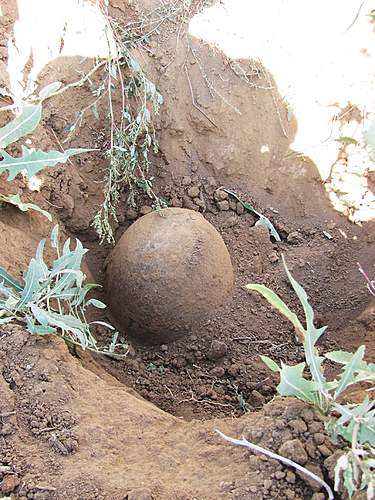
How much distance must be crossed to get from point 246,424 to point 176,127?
217cm

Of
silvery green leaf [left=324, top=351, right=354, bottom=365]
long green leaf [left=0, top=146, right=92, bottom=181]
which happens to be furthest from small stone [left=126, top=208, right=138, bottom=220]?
silvery green leaf [left=324, top=351, right=354, bottom=365]

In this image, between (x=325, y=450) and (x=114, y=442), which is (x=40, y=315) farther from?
(x=325, y=450)

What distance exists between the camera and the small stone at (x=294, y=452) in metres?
1.82

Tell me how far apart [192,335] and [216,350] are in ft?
→ 0.50

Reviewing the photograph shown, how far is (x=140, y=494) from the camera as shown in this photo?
71.8 inches

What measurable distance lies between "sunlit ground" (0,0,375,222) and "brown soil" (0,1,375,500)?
98 millimetres

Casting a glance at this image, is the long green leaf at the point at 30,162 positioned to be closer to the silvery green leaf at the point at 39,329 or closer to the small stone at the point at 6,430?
the silvery green leaf at the point at 39,329

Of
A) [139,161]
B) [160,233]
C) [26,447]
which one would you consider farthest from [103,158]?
[26,447]

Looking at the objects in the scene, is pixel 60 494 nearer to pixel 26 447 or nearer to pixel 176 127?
pixel 26 447

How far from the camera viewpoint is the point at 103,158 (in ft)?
11.9

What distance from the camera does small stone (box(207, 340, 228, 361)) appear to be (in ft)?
10.6

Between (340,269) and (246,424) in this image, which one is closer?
(246,424)

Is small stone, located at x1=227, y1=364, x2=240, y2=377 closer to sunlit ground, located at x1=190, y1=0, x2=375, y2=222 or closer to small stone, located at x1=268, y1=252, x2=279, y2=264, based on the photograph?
small stone, located at x1=268, y1=252, x2=279, y2=264

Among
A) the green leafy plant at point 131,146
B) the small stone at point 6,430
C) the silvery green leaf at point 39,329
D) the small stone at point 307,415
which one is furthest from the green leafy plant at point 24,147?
the small stone at point 307,415
